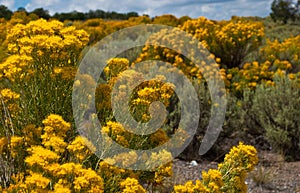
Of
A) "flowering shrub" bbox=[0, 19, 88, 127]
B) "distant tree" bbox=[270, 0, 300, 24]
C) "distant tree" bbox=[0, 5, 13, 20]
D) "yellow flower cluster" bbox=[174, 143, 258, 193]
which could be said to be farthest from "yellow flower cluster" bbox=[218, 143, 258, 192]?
"distant tree" bbox=[270, 0, 300, 24]

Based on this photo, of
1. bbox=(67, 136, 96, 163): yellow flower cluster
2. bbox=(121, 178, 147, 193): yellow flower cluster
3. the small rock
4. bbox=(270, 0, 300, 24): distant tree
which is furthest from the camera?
bbox=(270, 0, 300, 24): distant tree

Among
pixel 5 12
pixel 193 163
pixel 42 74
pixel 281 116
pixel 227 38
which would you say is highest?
pixel 5 12

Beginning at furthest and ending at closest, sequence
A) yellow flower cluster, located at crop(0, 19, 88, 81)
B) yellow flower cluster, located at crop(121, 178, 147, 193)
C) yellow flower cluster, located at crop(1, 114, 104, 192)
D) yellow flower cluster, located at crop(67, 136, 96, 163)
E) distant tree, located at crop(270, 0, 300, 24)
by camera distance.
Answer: distant tree, located at crop(270, 0, 300, 24)
yellow flower cluster, located at crop(0, 19, 88, 81)
yellow flower cluster, located at crop(67, 136, 96, 163)
yellow flower cluster, located at crop(121, 178, 147, 193)
yellow flower cluster, located at crop(1, 114, 104, 192)

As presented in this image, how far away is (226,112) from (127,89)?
430cm

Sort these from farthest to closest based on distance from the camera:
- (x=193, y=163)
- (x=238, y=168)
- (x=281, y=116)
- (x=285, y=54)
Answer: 1. (x=285, y=54)
2. (x=281, y=116)
3. (x=193, y=163)
4. (x=238, y=168)

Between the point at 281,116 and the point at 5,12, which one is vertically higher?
the point at 5,12

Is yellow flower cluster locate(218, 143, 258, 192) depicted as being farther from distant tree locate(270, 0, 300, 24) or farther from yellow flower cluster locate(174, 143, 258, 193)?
distant tree locate(270, 0, 300, 24)

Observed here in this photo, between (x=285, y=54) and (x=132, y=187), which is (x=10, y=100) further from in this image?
(x=285, y=54)

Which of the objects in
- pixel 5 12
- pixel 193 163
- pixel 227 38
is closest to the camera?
pixel 193 163

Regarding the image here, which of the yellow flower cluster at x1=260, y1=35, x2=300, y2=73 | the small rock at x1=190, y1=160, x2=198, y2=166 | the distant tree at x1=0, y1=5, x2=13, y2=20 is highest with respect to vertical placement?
the distant tree at x1=0, y1=5, x2=13, y2=20

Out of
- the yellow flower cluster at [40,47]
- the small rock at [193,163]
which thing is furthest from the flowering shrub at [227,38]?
the yellow flower cluster at [40,47]

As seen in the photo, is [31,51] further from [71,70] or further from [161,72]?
[161,72]

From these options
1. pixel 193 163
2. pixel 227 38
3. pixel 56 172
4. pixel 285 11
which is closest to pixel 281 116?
pixel 193 163

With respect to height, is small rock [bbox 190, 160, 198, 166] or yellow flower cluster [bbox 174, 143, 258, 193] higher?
yellow flower cluster [bbox 174, 143, 258, 193]
